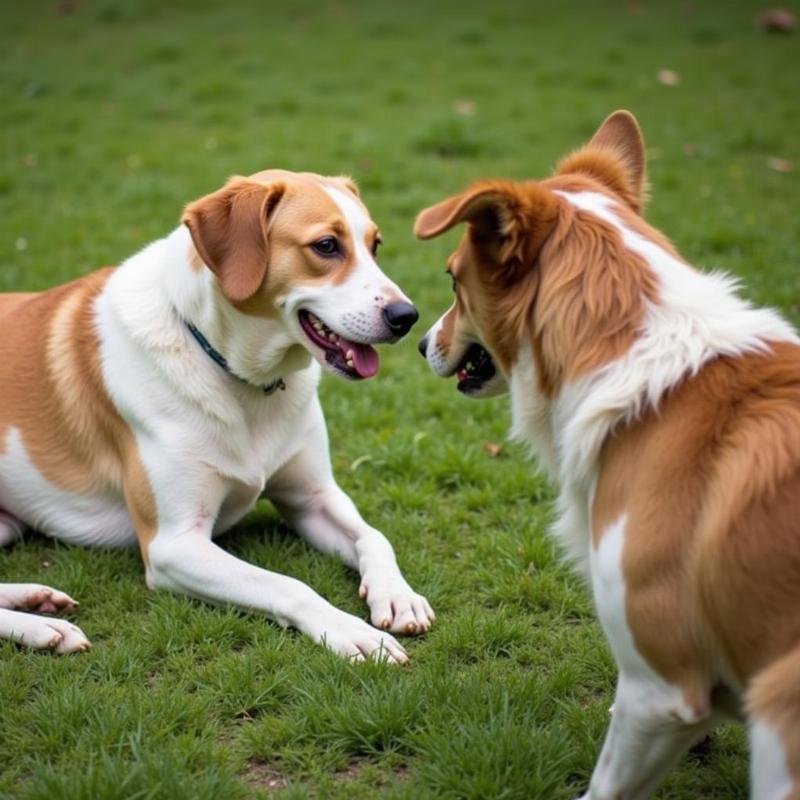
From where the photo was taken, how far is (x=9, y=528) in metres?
4.83

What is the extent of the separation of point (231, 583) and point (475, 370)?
1323mm

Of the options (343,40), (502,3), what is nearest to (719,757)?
(343,40)

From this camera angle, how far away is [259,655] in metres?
3.84

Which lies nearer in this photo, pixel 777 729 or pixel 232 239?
pixel 777 729

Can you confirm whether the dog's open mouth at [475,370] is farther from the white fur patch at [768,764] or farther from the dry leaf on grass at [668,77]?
the dry leaf on grass at [668,77]

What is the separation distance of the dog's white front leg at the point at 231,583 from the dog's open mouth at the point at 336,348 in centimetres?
74

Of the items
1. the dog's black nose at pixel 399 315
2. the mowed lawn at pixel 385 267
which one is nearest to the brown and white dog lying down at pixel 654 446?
the mowed lawn at pixel 385 267

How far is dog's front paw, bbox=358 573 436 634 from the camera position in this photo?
4.04 m

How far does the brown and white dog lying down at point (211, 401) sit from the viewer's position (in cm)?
407

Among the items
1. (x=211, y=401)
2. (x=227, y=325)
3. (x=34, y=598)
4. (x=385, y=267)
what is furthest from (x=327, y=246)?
(x=385, y=267)

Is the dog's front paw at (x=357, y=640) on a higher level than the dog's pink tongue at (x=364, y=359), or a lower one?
lower

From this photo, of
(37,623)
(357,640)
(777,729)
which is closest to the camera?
(777,729)

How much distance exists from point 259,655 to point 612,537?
163 cm

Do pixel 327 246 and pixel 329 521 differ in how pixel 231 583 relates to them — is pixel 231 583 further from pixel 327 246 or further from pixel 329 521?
pixel 327 246
